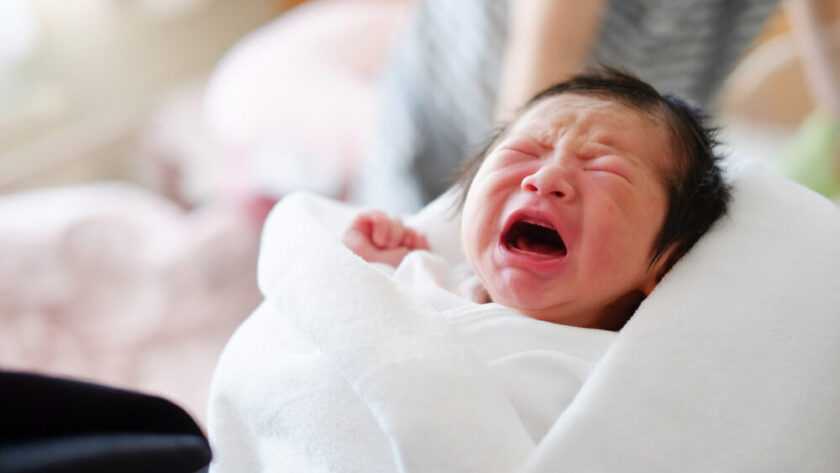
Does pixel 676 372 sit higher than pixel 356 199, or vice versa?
pixel 676 372

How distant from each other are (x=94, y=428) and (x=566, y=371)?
34 cm

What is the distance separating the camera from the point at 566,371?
0.56 metres

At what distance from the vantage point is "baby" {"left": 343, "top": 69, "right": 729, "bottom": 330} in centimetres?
60

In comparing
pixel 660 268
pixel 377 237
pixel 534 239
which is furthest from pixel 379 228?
pixel 660 268

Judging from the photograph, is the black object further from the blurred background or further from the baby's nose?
the blurred background

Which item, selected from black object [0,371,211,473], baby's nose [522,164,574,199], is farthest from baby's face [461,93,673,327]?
black object [0,371,211,473]

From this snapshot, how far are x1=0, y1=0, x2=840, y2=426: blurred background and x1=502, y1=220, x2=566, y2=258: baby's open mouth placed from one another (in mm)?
586

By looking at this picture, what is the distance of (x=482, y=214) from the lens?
64 cm

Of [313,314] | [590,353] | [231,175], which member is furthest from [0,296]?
[590,353]

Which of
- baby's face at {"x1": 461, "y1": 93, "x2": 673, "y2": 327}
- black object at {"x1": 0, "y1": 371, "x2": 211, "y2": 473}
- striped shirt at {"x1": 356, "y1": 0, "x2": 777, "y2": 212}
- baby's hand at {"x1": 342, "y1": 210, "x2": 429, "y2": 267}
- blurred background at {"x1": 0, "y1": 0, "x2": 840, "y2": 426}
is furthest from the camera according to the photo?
blurred background at {"x1": 0, "y1": 0, "x2": 840, "y2": 426}

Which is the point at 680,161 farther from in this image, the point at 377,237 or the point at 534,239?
the point at 377,237

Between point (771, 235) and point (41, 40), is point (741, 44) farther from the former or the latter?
point (41, 40)

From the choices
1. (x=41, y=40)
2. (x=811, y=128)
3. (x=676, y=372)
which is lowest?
(x=41, y=40)

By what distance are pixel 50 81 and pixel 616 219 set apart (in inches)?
74.6
